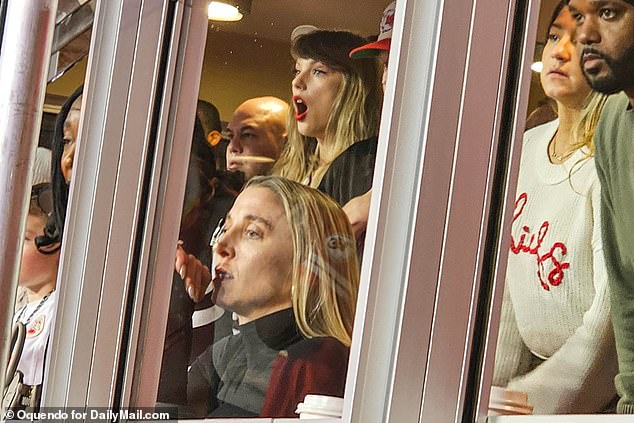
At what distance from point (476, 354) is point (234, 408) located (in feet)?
1.61

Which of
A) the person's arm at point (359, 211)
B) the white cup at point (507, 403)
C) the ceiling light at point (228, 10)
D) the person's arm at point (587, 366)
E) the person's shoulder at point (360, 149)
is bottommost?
the white cup at point (507, 403)

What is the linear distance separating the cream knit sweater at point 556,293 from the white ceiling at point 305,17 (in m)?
0.29

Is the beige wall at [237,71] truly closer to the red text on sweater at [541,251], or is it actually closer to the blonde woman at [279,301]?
the blonde woman at [279,301]

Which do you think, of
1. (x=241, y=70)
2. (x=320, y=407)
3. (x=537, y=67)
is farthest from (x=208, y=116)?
(x=537, y=67)

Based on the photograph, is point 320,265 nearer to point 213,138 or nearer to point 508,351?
point 508,351

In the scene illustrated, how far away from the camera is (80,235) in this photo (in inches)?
60.9

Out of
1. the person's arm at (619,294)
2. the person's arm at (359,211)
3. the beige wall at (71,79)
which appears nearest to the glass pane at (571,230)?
the person's arm at (619,294)

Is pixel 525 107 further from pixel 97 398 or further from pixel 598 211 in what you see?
pixel 97 398

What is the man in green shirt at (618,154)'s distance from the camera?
0.70 meters

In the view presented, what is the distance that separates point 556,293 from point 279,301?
0.50 metres

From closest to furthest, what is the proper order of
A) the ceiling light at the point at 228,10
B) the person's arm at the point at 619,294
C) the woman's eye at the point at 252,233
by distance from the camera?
the person's arm at the point at 619,294
the woman's eye at the point at 252,233
the ceiling light at the point at 228,10

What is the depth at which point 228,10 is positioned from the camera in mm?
1461

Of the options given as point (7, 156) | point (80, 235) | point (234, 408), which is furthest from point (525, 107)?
point (80, 235)

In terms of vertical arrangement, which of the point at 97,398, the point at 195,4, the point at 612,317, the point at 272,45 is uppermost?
the point at 195,4
